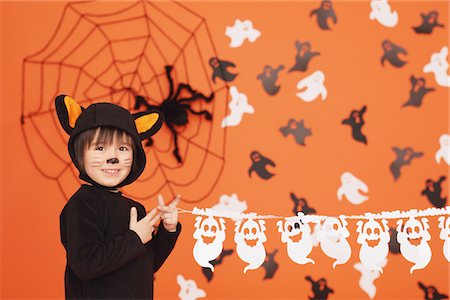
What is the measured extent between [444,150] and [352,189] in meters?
0.44

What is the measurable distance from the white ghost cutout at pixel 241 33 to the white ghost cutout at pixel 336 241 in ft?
3.75

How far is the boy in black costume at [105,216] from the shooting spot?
1.21 metres

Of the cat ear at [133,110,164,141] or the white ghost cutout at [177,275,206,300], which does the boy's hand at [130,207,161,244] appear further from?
the white ghost cutout at [177,275,206,300]

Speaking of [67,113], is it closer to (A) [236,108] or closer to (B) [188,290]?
(A) [236,108]

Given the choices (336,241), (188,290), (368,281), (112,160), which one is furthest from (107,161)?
(368,281)

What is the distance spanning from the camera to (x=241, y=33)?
2.36m

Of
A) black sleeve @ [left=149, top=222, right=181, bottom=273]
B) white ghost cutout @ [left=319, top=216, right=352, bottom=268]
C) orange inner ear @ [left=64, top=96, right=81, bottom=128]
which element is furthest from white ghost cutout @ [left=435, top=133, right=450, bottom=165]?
orange inner ear @ [left=64, top=96, right=81, bottom=128]

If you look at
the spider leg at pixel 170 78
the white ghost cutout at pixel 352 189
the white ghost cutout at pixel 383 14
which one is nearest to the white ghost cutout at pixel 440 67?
the white ghost cutout at pixel 383 14

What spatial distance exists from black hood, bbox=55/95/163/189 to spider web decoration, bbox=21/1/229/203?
898mm

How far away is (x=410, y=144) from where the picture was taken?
7.72 feet

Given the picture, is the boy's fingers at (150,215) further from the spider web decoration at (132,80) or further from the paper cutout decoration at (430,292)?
the paper cutout decoration at (430,292)

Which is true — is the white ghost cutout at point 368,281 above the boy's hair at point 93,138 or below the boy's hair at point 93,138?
below

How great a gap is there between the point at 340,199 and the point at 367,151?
24cm

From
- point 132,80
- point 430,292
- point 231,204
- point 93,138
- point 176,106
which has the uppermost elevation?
point 132,80
